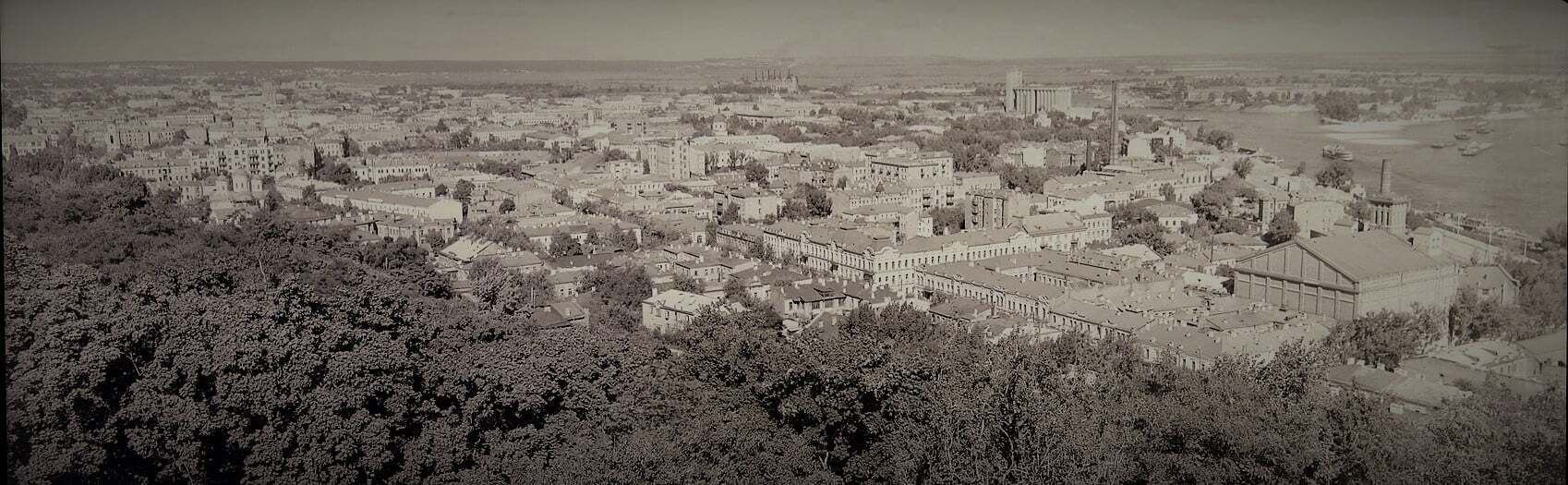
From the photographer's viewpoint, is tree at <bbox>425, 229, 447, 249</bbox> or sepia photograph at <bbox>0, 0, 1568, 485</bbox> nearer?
sepia photograph at <bbox>0, 0, 1568, 485</bbox>

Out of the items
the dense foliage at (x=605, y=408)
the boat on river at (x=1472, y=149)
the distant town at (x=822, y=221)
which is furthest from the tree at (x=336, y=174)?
the boat on river at (x=1472, y=149)

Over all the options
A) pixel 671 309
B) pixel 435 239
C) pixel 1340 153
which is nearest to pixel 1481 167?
pixel 1340 153

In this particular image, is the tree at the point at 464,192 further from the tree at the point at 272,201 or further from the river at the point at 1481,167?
the river at the point at 1481,167

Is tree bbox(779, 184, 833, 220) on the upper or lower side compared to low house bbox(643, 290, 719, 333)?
upper

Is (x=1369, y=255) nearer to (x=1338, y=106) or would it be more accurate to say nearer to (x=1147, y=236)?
(x=1338, y=106)

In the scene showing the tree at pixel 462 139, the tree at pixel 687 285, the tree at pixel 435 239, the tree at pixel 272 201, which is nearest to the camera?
the tree at pixel 687 285

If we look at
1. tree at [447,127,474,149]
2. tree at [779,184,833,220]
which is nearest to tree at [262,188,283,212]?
tree at [779,184,833,220]

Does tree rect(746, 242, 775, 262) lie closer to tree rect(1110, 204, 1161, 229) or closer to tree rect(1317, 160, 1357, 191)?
tree rect(1110, 204, 1161, 229)
